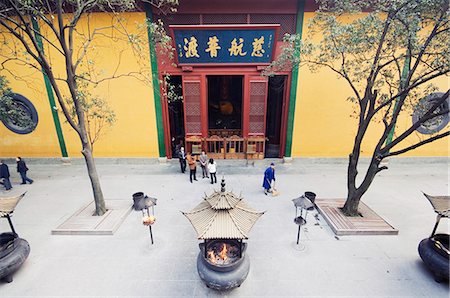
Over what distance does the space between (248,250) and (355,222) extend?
12.3 ft

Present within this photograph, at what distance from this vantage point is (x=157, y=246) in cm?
695

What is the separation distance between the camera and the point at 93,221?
7922 mm

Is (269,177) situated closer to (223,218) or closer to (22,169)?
(223,218)

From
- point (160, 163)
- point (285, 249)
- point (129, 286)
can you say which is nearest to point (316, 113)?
point (285, 249)

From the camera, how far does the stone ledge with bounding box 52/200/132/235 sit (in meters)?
7.46

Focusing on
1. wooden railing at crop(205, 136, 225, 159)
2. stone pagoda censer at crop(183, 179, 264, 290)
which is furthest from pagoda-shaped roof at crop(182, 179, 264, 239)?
wooden railing at crop(205, 136, 225, 159)

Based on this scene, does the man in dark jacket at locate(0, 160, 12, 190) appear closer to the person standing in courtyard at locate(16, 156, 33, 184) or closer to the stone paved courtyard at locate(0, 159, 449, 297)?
the stone paved courtyard at locate(0, 159, 449, 297)

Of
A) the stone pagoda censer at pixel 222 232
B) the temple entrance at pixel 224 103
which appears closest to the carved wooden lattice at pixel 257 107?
the temple entrance at pixel 224 103

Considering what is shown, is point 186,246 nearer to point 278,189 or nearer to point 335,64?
point 278,189

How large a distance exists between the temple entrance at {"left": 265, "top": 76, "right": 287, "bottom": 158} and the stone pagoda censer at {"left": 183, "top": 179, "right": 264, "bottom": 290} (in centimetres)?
890

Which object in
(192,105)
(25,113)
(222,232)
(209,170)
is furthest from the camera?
(192,105)

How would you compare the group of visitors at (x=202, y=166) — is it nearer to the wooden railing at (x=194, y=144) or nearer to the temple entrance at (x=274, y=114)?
the wooden railing at (x=194, y=144)

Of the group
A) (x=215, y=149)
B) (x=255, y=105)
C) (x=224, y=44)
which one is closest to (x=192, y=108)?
(x=215, y=149)

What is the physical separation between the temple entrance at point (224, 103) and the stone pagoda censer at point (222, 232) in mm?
12861
